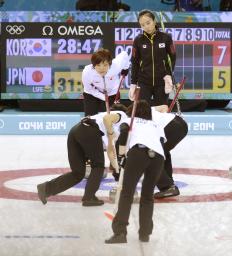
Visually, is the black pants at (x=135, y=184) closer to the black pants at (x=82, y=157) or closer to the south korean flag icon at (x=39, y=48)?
the black pants at (x=82, y=157)

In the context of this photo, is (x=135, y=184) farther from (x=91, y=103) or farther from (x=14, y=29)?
(x=14, y=29)

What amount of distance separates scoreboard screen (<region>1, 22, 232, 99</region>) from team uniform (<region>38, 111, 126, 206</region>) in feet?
19.5

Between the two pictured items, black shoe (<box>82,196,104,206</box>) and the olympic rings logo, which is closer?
black shoe (<box>82,196,104,206</box>)

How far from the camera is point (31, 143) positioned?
1005cm

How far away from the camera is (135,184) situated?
4707 millimetres

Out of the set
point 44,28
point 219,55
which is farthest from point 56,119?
point 219,55

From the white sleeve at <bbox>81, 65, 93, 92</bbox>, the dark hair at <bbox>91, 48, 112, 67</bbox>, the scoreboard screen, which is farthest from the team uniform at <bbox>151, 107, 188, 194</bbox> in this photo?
the scoreboard screen

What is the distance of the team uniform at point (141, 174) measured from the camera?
468 centimetres

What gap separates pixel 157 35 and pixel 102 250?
333 centimetres

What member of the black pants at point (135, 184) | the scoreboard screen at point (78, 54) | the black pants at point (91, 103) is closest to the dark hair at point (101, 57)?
the black pants at point (91, 103)

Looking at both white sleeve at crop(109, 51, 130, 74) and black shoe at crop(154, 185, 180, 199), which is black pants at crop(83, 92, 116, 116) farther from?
black shoe at crop(154, 185, 180, 199)

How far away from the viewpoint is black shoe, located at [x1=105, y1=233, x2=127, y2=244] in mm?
4590

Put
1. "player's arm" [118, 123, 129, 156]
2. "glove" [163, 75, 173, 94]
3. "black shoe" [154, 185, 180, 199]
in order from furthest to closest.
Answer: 1. "glove" [163, 75, 173, 94]
2. "black shoe" [154, 185, 180, 199]
3. "player's arm" [118, 123, 129, 156]

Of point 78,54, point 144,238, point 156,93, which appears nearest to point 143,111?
point 144,238
